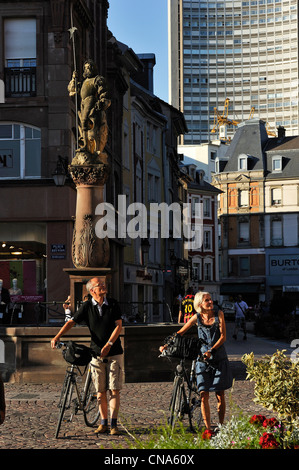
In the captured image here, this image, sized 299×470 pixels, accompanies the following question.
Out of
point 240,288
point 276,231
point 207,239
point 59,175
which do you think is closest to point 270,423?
point 59,175

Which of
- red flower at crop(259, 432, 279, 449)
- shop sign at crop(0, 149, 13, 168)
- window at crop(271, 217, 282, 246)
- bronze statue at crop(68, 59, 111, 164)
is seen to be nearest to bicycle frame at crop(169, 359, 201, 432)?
red flower at crop(259, 432, 279, 449)

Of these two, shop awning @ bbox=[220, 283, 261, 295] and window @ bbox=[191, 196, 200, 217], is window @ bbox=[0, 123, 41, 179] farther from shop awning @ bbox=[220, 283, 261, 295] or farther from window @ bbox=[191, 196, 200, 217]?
shop awning @ bbox=[220, 283, 261, 295]

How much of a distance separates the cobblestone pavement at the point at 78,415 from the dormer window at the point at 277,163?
202ft

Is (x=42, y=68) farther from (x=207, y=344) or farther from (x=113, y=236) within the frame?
(x=207, y=344)

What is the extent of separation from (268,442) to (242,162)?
2875 inches

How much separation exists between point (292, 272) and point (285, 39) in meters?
70.7

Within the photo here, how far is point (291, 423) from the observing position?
6543mm

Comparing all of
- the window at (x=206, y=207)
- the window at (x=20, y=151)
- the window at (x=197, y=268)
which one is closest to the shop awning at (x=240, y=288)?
the window at (x=197, y=268)

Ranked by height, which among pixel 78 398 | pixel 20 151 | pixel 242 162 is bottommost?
pixel 78 398

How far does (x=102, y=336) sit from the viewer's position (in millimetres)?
9586

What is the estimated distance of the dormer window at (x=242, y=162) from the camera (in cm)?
7762

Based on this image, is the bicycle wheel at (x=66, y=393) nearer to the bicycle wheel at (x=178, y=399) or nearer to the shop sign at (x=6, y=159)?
the bicycle wheel at (x=178, y=399)

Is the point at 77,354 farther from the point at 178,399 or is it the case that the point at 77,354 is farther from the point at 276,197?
the point at 276,197

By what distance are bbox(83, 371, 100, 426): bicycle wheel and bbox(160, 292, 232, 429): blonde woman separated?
1.47m
